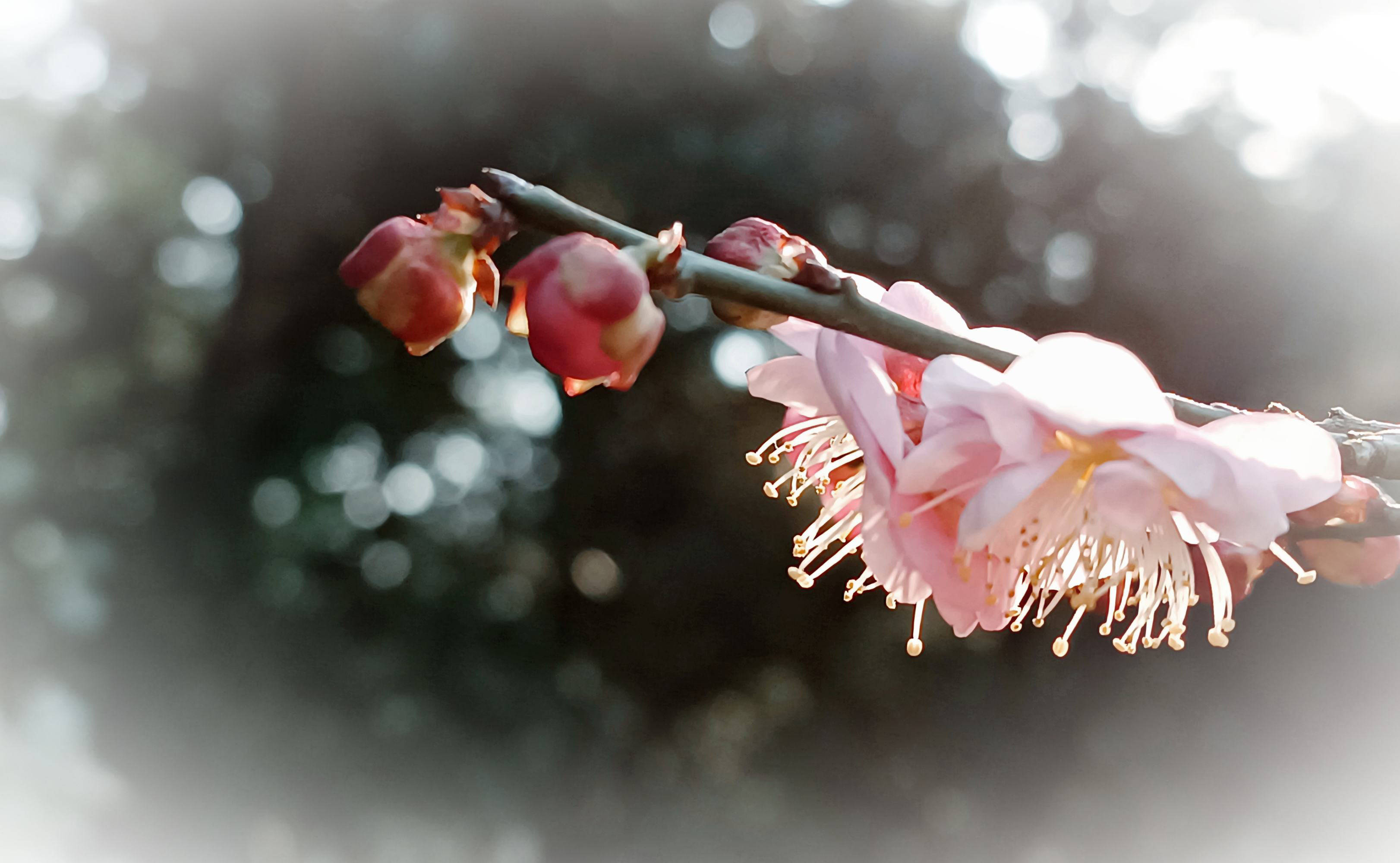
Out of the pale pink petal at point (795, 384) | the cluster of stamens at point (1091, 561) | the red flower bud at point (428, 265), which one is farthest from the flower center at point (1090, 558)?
the red flower bud at point (428, 265)

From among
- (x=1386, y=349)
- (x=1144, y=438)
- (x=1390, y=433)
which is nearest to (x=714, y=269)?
(x=1144, y=438)

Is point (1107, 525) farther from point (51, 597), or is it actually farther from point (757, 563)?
point (51, 597)

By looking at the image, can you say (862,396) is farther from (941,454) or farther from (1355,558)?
(1355,558)

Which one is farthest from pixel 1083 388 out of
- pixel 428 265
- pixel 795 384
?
pixel 428 265

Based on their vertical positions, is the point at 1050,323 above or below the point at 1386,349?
above

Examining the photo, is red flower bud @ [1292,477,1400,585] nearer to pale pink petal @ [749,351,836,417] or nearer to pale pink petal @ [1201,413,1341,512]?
pale pink petal @ [1201,413,1341,512]

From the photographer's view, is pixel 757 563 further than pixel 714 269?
Yes

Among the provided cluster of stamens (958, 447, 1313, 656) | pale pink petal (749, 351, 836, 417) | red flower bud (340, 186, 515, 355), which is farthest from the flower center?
red flower bud (340, 186, 515, 355)
